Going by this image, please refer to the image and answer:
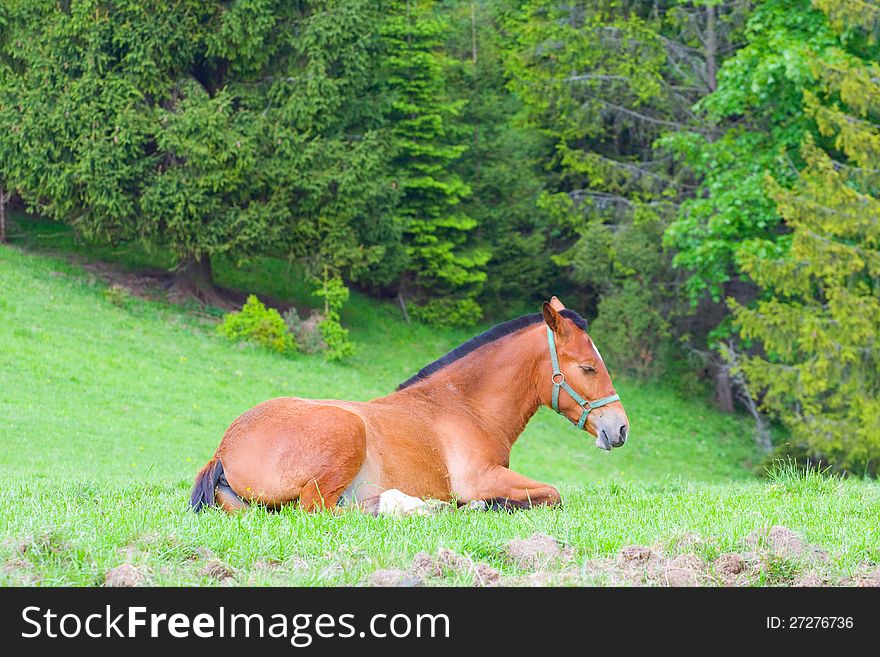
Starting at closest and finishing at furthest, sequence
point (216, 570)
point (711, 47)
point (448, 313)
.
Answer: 1. point (216, 570)
2. point (711, 47)
3. point (448, 313)

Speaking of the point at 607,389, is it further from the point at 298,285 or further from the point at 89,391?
the point at 298,285

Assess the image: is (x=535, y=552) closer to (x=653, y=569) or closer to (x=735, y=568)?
(x=653, y=569)

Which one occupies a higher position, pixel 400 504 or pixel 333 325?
Answer: pixel 400 504

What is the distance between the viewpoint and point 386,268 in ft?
101

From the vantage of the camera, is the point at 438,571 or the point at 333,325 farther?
the point at 333,325

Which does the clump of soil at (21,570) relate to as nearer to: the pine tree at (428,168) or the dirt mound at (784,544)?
the dirt mound at (784,544)

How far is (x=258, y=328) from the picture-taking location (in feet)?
90.5

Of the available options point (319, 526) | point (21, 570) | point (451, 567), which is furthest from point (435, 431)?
point (21, 570)

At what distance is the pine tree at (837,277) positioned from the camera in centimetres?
2141

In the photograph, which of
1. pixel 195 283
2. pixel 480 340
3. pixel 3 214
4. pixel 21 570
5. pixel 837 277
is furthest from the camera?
pixel 3 214

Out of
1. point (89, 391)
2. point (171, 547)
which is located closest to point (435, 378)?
point (171, 547)

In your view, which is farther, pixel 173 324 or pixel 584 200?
pixel 584 200

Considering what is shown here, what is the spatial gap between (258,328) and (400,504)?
68.6 ft

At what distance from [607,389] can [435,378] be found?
4.79 ft
